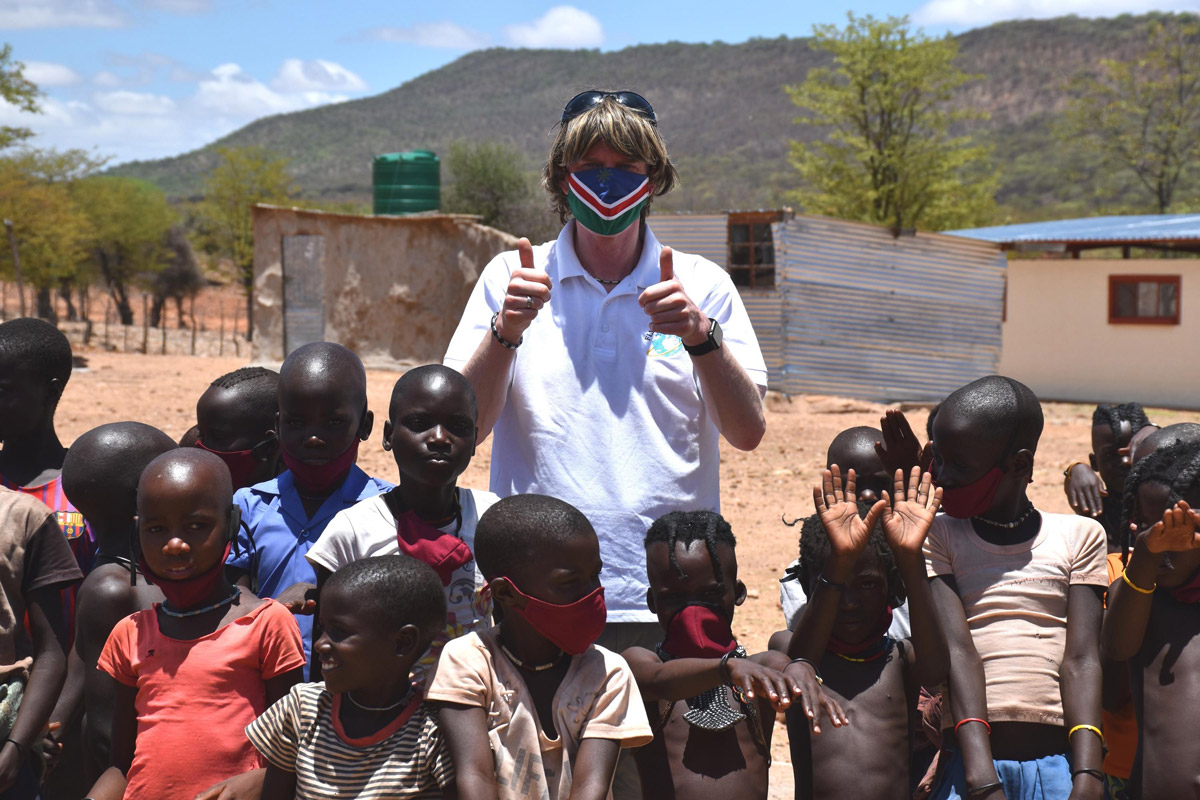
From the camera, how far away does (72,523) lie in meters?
2.88

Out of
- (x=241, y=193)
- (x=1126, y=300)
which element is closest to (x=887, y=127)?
(x=1126, y=300)

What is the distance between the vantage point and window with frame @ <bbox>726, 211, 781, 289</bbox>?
15.7 metres

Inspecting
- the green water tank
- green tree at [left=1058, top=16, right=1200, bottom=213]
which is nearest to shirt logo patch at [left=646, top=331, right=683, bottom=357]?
the green water tank

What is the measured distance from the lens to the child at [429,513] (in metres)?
2.36

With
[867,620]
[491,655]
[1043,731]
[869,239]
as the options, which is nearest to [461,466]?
[491,655]

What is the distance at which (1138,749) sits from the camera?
2.49m

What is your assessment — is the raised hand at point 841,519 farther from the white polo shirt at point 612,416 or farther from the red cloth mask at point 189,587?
the red cloth mask at point 189,587

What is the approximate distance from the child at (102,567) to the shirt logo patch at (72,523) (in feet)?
0.13

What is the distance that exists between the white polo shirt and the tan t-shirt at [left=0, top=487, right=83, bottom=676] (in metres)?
1.03

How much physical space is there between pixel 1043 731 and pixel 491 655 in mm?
1275

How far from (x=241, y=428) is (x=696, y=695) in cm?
147

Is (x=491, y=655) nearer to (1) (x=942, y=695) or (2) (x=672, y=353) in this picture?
(2) (x=672, y=353)

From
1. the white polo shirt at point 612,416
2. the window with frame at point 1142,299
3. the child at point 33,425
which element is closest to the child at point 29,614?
the child at point 33,425

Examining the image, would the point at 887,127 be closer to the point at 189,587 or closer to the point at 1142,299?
the point at 1142,299
